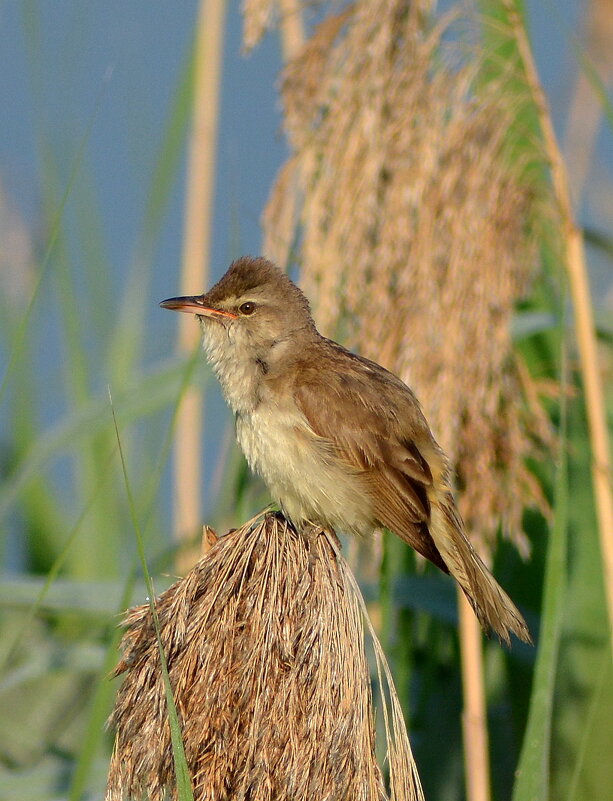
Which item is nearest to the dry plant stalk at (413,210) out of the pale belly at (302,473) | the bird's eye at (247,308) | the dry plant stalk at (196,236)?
the bird's eye at (247,308)

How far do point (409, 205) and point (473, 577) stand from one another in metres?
0.97

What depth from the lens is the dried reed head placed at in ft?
8.91

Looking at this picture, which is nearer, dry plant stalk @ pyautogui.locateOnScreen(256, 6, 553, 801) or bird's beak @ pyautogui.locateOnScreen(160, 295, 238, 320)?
dry plant stalk @ pyautogui.locateOnScreen(256, 6, 553, 801)

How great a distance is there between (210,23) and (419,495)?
6.15 ft

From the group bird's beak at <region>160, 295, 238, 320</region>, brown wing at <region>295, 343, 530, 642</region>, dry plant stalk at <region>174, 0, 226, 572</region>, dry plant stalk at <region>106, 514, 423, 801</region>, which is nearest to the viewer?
dry plant stalk at <region>106, 514, 423, 801</region>

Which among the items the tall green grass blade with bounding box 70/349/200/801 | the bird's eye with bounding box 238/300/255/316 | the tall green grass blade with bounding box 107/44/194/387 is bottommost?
the tall green grass blade with bounding box 70/349/200/801

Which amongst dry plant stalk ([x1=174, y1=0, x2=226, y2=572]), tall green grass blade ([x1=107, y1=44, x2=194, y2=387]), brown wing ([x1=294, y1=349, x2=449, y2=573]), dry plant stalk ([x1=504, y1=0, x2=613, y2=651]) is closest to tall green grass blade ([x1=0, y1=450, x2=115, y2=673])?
brown wing ([x1=294, y1=349, x2=449, y2=573])

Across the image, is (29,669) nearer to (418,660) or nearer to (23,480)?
(23,480)

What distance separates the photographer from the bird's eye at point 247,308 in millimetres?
2910

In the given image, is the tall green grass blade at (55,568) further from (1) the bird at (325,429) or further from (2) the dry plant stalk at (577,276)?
(2) the dry plant stalk at (577,276)

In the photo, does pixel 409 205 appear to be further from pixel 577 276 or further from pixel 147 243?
pixel 147 243

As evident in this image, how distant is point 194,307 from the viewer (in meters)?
2.85

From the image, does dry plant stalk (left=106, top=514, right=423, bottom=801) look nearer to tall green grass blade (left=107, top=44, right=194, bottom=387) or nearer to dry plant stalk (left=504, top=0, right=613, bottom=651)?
dry plant stalk (left=504, top=0, right=613, bottom=651)

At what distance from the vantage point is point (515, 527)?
2830 millimetres
